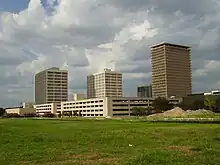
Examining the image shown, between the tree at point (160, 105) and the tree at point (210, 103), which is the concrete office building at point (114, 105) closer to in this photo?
the tree at point (160, 105)

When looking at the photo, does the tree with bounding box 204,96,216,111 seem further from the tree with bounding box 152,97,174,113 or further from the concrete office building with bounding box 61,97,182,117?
the concrete office building with bounding box 61,97,182,117

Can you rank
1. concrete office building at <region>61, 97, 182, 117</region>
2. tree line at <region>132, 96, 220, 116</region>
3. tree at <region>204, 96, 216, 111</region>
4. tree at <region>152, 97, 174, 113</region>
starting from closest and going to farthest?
1. tree at <region>204, 96, 216, 111</region>
2. tree line at <region>132, 96, 220, 116</region>
3. tree at <region>152, 97, 174, 113</region>
4. concrete office building at <region>61, 97, 182, 117</region>

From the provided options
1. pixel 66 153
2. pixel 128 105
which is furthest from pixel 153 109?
pixel 66 153

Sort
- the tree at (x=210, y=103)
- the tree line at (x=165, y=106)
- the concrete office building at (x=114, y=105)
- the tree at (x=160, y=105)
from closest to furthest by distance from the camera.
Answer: the tree at (x=210, y=103) → the tree line at (x=165, y=106) → the tree at (x=160, y=105) → the concrete office building at (x=114, y=105)

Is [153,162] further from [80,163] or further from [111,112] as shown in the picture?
[111,112]

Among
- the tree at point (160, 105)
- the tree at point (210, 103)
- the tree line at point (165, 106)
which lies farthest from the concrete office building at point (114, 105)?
the tree at point (210, 103)

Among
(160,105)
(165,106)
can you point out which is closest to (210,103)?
(165,106)

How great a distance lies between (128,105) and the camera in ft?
616

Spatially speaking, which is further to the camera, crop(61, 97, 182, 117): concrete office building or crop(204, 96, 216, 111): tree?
crop(61, 97, 182, 117): concrete office building

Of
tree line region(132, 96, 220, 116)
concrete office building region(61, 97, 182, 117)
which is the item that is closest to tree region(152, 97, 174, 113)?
tree line region(132, 96, 220, 116)

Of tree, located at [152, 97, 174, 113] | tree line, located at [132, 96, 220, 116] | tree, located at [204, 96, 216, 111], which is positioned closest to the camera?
tree, located at [204, 96, 216, 111]

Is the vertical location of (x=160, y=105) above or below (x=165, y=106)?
above

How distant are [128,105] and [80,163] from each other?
17115cm

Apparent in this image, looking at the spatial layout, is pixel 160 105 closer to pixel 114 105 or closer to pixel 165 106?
pixel 165 106
